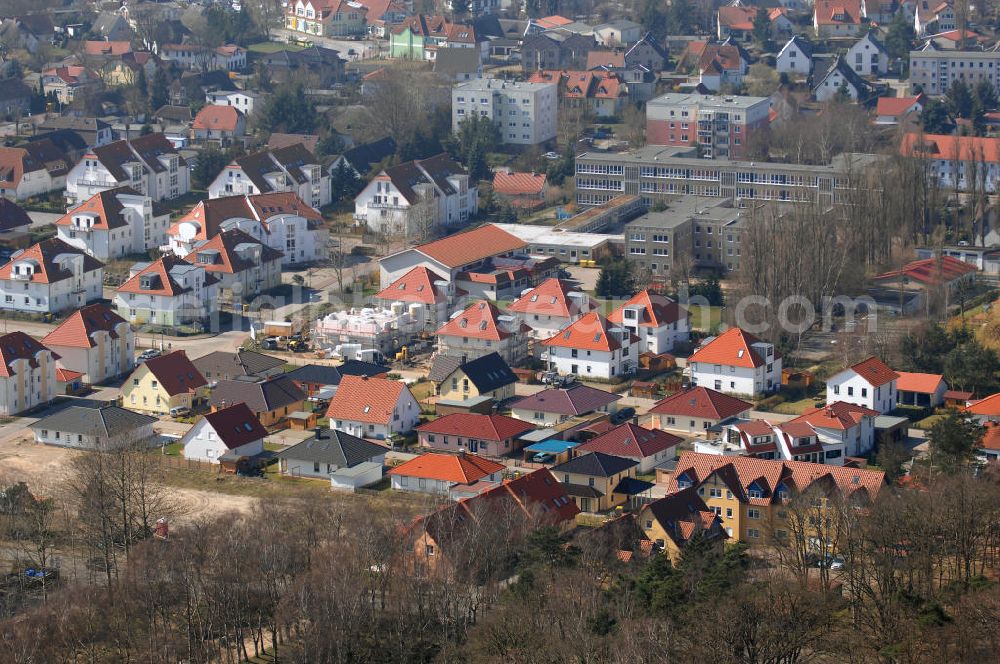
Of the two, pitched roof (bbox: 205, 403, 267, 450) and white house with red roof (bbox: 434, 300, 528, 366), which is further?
white house with red roof (bbox: 434, 300, 528, 366)

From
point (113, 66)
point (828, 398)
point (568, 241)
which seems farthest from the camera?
point (113, 66)

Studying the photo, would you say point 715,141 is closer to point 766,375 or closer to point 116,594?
point 766,375

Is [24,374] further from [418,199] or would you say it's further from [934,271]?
[934,271]

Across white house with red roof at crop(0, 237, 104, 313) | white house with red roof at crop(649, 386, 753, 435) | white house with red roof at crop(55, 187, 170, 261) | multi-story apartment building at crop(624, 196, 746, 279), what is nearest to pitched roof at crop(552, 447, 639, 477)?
white house with red roof at crop(649, 386, 753, 435)

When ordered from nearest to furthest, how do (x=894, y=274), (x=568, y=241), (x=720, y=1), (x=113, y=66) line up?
(x=894, y=274) < (x=568, y=241) < (x=113, y=66) < (x=720, y=1)

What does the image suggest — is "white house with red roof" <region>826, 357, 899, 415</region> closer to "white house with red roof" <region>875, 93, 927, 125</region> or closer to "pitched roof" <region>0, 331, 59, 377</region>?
"pitched roof" <region>0, 331, 59, 377</region>

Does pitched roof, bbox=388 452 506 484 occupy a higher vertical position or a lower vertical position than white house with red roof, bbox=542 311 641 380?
lower

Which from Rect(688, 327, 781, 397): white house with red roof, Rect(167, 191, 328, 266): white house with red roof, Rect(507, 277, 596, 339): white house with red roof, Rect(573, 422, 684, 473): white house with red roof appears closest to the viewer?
Rect(573, 422, 684, 473): white house with red roof

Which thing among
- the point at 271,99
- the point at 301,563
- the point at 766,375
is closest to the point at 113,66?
the point at 271,99
